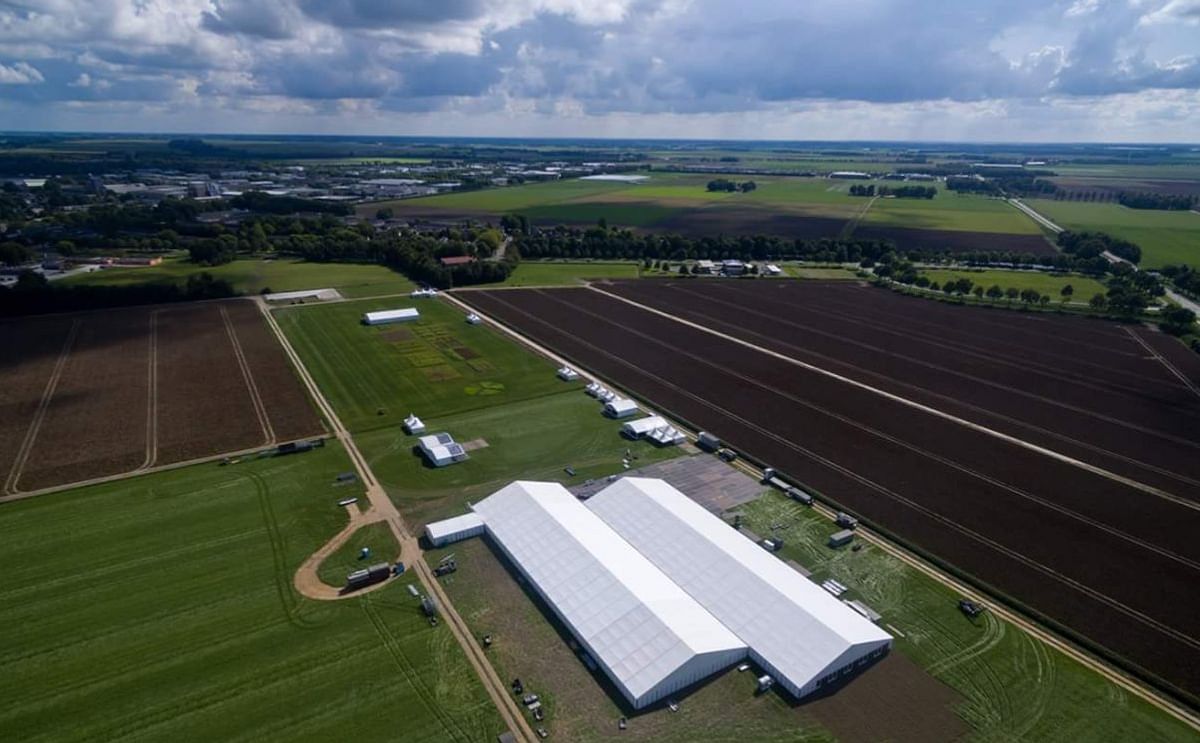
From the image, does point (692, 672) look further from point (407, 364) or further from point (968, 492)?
point (407, 364)

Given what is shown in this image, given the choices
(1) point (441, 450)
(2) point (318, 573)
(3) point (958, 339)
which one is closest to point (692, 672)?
(2) point (318, 573)

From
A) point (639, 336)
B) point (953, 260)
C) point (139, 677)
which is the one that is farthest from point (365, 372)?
point (953, 260)

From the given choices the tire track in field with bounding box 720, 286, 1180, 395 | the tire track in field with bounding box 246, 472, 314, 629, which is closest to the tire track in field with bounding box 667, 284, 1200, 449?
the tire track in field with bounding box 720, 286, 1180, 395

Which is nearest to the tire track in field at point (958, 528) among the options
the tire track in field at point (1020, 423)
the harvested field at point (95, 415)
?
the tire track in field at point (1020, 423)

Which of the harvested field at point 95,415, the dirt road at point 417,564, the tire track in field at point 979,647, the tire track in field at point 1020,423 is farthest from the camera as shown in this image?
the harvested field at point 95,415

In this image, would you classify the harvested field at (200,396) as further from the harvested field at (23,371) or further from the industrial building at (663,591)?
the industrial building at (663,591)

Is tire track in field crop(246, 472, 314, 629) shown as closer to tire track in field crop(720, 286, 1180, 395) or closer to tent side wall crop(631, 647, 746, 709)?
tent side wall crop(631, 647, 746, 709)
